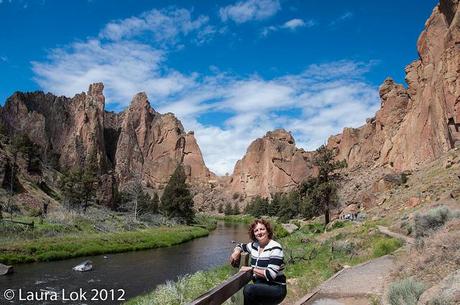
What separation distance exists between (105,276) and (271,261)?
2551 centimetres

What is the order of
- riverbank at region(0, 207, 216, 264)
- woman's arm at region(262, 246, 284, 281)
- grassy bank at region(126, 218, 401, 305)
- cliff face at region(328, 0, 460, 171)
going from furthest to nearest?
cliff face at region(328, 0, 460, 171) < riverbank at region(0, 207, 216, 264) < grassy bank at region(126, 218, 401, 305) < woman's arm at region(262, 246, 284, 281)

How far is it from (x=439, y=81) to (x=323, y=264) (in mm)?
44276

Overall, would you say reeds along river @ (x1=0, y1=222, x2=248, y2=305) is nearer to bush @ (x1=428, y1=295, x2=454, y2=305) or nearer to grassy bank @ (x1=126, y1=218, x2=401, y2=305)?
grassy bank @ (x1=126, y1=218, x2=401, y2=305)

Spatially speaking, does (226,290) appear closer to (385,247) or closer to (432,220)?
(432,220)

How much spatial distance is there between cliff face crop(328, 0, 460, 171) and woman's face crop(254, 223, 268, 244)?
150 ft

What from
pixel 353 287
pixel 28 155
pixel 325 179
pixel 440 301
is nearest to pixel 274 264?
pixel 440 301

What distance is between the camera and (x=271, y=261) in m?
5.68

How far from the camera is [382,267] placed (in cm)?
1520

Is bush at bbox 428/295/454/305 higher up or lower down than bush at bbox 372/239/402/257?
higher up

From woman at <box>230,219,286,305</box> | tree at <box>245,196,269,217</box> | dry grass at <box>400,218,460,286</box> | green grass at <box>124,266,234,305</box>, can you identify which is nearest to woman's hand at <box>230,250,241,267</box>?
woman at <box>230,219,286,305</box>

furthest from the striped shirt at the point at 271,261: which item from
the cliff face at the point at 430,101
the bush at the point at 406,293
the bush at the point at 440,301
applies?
the cliff face at the point at 430,101

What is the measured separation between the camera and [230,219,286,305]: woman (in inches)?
223

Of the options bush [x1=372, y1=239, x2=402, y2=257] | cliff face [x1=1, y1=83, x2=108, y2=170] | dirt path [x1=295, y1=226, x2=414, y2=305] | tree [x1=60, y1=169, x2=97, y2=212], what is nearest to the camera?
dirt path [x1=295, y1=226, x2=414, y2=305]

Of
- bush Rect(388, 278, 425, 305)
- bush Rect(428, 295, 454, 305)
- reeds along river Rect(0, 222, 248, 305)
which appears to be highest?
bush Rect(428, 295, 454, 305)
